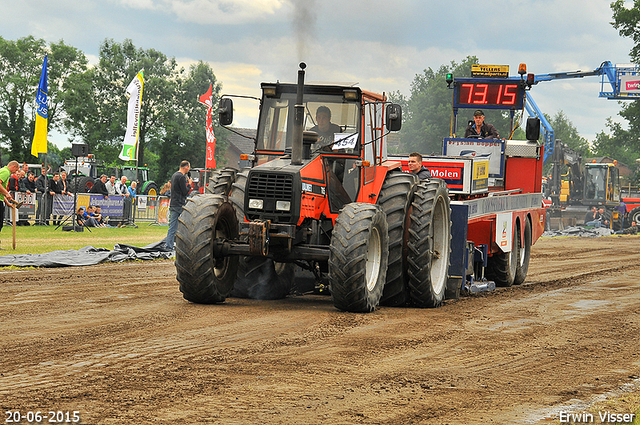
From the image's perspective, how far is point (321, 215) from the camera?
9789 millimetres

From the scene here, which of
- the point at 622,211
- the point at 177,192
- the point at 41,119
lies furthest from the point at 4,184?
the point at 622,211

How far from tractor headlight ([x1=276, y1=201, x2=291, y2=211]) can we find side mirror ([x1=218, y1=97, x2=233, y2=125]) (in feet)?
4.79

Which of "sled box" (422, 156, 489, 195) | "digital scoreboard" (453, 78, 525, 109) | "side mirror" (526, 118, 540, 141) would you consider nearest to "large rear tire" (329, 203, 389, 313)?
"sled box" (422, 156, 489, 195)

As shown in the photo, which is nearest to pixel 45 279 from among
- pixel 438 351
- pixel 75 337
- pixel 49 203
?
pixel 75 337

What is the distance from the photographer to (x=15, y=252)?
15.9 metres

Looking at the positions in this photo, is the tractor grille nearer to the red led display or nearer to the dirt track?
the dirt track

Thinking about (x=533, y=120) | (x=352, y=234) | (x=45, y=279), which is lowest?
(x=45, y=279)

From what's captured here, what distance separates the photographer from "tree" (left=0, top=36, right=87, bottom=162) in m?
66.6

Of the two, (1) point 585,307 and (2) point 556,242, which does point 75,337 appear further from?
(2) point 556,242

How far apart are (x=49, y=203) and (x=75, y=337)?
18.8 meters

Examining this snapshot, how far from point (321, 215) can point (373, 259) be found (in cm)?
87

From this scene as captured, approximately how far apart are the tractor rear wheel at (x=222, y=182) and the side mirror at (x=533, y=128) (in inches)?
240

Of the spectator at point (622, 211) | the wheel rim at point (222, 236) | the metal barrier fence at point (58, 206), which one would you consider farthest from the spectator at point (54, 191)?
the spectator at point (622, 211)

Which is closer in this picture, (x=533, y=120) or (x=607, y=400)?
(x=607, y=400)
